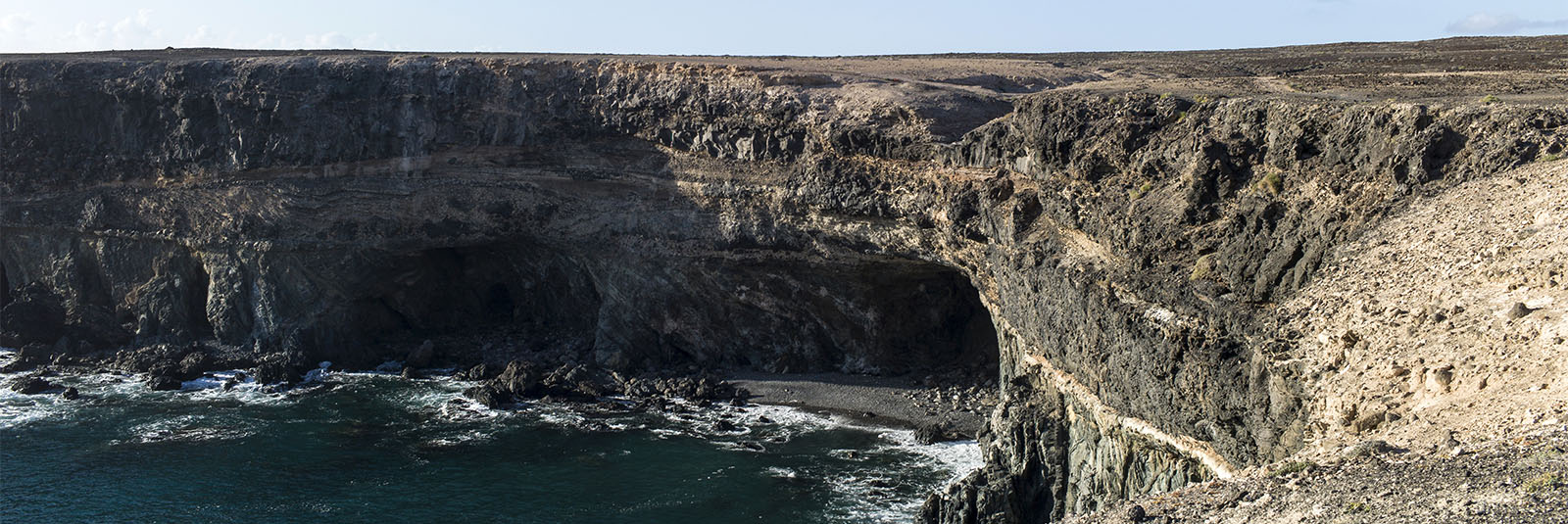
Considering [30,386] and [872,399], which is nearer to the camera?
[872,399]

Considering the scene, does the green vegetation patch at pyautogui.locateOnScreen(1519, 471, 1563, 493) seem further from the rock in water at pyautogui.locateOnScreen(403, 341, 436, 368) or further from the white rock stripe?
the rock in water at pyautogui.locateOnScreen(403, 341, 436, 368)

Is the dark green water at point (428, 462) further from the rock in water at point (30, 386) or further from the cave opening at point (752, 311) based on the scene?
the cave opening at point (752, 311)

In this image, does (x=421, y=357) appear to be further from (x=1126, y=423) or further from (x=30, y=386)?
(x=1126, y=423)

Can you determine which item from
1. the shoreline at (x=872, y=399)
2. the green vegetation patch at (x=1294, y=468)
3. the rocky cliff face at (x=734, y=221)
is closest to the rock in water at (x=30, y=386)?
the rocky cliff face at (x=734, y=221)

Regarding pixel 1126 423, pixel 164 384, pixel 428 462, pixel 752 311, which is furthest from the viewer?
pixel 164 384

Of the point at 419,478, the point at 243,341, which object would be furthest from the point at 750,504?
the point at 243,341

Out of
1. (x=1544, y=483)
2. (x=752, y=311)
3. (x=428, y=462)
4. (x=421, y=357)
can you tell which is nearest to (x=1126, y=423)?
(x=1544, y=483)
